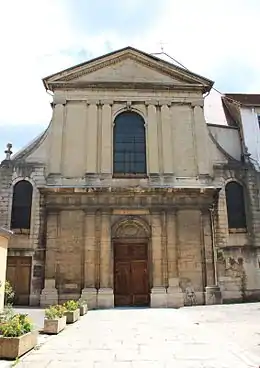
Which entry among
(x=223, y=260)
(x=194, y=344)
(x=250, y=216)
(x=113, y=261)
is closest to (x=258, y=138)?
(x=250, y=216)

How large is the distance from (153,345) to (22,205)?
39.0 ft

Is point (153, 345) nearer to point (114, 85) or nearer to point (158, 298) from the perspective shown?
point (158, 298)

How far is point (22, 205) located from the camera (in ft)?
56.3

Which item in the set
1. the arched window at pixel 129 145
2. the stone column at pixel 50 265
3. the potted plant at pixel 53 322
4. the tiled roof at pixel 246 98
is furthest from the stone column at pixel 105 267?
the tiled roof at pixel 246 98

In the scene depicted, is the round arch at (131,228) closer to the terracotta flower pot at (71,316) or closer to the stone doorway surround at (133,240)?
the stone doorway surround at (133,240)

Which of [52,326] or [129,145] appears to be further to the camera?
[129,145]

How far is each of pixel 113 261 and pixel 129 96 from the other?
828 cm

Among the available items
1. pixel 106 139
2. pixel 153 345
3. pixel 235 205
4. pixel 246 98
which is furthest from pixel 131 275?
pixel 246 98

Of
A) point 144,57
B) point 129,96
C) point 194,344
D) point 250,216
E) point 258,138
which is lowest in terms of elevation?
point 194,344

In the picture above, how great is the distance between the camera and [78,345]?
6711mm

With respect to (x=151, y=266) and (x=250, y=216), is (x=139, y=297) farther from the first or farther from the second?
(x=250, y=216)

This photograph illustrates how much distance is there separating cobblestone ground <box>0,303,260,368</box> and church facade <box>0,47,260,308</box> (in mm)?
5563

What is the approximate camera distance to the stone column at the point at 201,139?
18.0m

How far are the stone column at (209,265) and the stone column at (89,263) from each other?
4772 millimetres
